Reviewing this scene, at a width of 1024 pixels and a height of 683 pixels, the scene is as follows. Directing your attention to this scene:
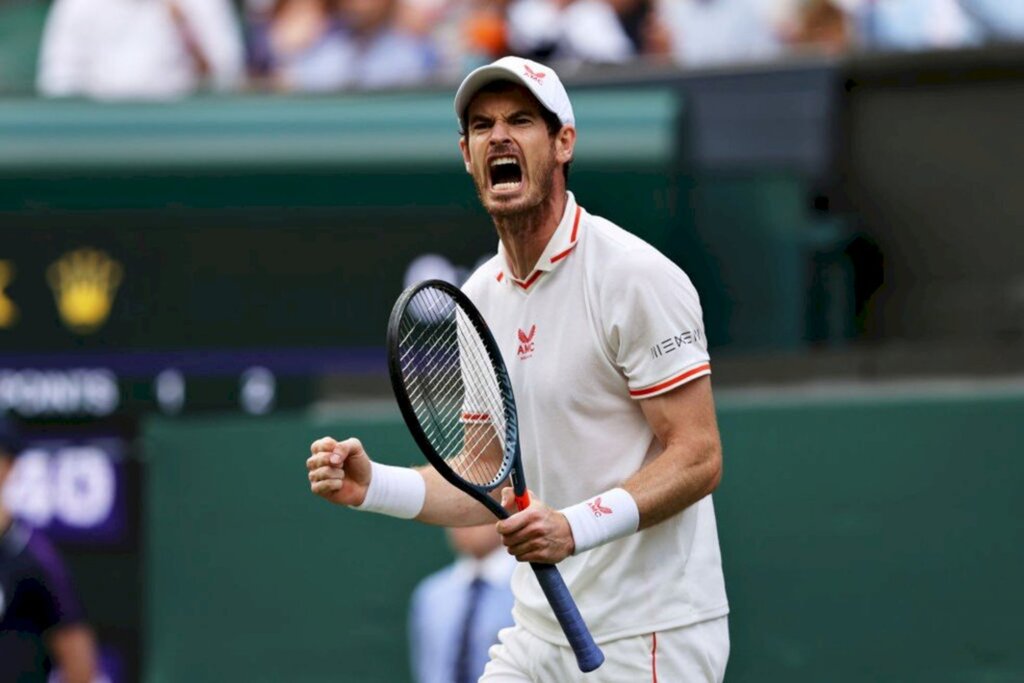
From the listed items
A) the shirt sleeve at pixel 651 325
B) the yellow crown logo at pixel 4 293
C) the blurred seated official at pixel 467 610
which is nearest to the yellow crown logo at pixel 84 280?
the yellow crown logo at pixel 4 293

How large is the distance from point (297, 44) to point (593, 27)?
4.38 feet

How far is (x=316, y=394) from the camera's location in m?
7.62

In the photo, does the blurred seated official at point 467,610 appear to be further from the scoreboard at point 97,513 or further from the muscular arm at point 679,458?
the muscular arm at point 679,458

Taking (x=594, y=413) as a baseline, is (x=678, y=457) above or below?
below

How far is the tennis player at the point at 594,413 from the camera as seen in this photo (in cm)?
393

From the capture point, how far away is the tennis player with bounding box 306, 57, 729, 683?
3.93 metres

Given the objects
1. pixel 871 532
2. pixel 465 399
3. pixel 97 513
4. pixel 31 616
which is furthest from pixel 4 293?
pixel 465 399

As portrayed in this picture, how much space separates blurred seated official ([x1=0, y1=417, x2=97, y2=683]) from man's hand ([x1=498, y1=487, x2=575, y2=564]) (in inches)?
158

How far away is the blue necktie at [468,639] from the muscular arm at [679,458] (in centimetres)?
297

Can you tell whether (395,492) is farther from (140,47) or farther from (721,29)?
(140,47)

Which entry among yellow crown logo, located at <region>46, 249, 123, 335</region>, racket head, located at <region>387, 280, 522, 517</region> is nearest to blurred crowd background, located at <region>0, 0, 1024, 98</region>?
yellow crown logo, located at <region>46, 249, 123, 335</region>

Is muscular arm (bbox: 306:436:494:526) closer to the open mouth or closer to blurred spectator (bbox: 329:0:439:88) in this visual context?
the open mouth

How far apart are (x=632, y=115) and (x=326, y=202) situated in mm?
1233

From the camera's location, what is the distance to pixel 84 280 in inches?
308
